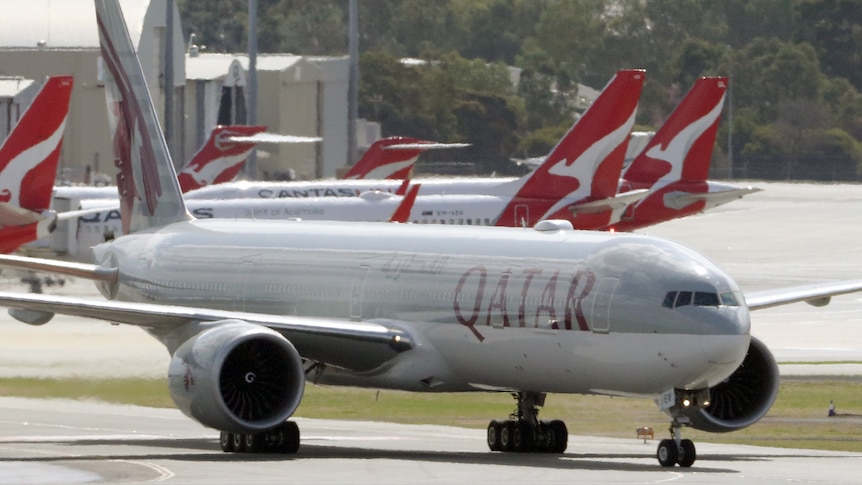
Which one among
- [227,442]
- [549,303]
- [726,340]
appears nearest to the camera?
[726,340]

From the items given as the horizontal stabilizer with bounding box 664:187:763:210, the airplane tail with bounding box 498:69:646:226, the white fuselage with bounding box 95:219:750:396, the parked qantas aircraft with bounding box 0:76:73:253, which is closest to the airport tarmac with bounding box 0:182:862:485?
the white fuselage with bounding box 95:219:750:396

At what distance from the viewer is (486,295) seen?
29109mm

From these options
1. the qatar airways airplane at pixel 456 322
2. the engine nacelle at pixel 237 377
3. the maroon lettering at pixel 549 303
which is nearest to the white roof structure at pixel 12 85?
the qatar airways airplane at pixel 456 322

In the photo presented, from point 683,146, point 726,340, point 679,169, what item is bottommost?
point 679,169

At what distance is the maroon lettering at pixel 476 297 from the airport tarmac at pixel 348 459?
6.89 feet

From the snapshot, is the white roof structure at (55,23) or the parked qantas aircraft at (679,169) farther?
the white roof structure at (55,23)

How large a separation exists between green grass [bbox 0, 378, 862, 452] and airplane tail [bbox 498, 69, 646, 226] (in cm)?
1404

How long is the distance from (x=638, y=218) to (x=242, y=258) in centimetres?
3648

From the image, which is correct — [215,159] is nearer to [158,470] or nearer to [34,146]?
[34,146]

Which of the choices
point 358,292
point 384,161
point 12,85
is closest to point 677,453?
point 358,292

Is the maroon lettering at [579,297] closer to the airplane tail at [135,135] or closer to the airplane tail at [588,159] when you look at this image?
the airplane tail at [135,135]

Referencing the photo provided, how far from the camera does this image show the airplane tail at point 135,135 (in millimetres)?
36844

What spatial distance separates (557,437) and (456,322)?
2.91 metres

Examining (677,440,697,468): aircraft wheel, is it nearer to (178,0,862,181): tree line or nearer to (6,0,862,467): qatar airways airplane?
(6,0,862,467): qatar airways airplane
